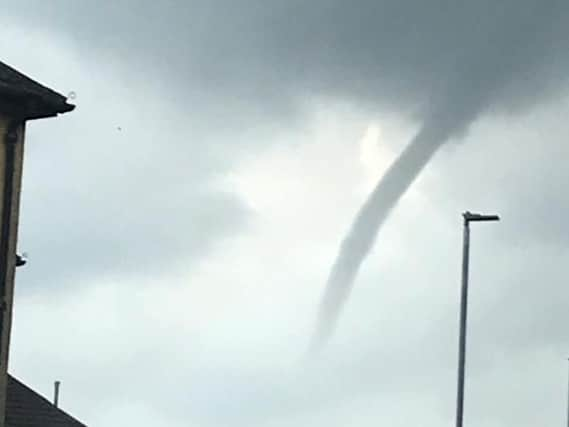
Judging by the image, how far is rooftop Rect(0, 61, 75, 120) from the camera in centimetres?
3170

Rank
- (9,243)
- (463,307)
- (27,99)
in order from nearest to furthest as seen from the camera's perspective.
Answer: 1. (9,243)
2. (27,99)
3. (463,307)

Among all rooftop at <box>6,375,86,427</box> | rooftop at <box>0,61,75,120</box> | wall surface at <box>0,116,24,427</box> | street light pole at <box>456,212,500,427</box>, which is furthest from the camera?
street light pole at <box>456,212,500,427</box>

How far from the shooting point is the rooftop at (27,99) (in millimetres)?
31703

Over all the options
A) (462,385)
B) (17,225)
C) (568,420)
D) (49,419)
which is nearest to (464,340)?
(462,385)

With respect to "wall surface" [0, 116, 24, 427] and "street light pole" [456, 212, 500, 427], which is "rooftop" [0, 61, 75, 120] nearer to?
"wall surface" [0, 116, 24, 427]

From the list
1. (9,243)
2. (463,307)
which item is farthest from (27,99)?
(463,307)

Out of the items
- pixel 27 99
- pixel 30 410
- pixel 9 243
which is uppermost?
pixel 27 99

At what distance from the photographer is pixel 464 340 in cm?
4250

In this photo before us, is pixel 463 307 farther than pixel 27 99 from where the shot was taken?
Yes

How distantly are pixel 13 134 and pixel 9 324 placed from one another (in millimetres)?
3604

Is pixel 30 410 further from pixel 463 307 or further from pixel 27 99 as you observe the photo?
pixel 463 307

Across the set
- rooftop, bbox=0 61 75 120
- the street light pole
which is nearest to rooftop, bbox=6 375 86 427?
rooftop, bbox=0 61 75 120

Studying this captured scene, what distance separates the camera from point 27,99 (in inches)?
1256

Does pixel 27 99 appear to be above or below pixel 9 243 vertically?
above
